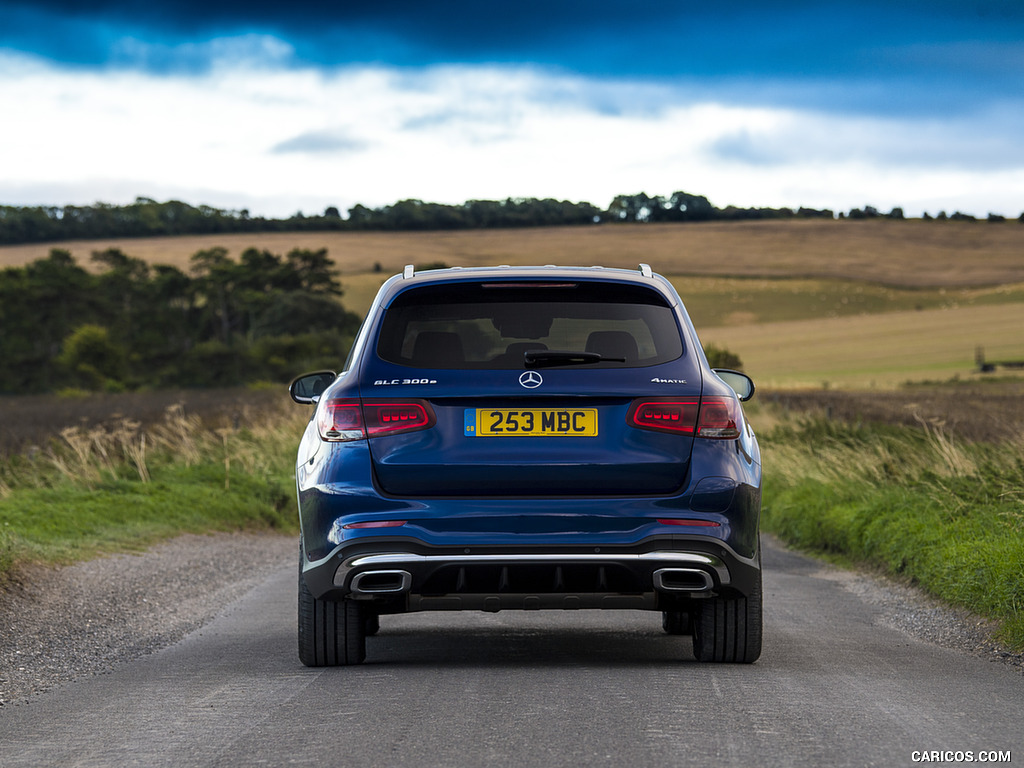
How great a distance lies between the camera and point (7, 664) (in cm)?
711

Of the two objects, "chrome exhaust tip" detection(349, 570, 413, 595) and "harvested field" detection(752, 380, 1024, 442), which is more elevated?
"chrome exhaust tip" detection(349, 570, 413, 595)

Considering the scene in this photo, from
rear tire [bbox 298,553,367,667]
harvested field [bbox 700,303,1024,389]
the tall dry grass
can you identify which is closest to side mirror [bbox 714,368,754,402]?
rear tire [bbox 298,553,367,667]

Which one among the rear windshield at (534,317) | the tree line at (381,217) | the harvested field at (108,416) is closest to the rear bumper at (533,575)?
the rear windshield at (534,317)

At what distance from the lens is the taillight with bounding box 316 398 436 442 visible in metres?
5.90

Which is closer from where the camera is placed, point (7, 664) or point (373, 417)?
point (373, 417)

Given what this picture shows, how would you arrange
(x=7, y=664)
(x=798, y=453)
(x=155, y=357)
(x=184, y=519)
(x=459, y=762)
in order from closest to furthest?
1. (x=459, y=762)
2. (x=7, y=664)
3. (x=184, y=519)
4. (x=798, y=453)
5. (x=155, y=357)

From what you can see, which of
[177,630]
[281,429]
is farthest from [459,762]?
[281,429]

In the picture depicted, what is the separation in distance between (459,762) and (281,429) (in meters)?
20.1

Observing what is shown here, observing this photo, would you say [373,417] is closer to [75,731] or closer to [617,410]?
[617,410]

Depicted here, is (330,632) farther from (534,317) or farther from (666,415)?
(666,415)

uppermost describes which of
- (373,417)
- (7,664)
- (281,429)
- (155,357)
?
(373,417)

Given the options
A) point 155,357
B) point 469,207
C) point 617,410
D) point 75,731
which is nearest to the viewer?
point 75,731
